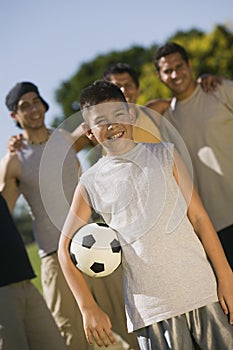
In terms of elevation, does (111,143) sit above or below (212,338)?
above

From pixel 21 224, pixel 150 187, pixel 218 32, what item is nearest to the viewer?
pixel 150 187

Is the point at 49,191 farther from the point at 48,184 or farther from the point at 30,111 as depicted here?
the point at 30,111

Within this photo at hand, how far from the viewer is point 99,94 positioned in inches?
150

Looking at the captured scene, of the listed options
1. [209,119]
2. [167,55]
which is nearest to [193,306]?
[209,119]

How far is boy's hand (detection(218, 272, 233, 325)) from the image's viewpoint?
336 centimetres

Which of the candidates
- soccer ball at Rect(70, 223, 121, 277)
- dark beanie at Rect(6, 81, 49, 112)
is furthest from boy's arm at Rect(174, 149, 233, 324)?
dark beanie at Rect(6, 81, 49, 112)

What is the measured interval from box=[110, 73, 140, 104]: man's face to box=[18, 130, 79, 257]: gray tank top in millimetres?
684

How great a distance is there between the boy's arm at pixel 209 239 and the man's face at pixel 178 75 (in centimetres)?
243

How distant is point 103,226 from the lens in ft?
12.4

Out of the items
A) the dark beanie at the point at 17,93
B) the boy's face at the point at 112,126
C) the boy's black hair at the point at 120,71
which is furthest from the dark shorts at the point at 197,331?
the dark beanie at the point at 17,93

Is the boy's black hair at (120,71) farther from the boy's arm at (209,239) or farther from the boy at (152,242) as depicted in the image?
the boy's arm at (209,239)

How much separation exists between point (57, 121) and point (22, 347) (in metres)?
53.3

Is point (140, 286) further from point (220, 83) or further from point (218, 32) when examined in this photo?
point (218, 32)

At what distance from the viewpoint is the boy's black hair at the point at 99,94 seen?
3.80 metres
